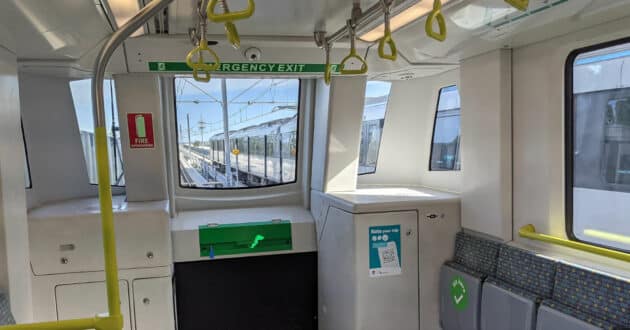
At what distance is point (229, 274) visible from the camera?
372 centimetres

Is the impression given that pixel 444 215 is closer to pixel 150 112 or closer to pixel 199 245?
pixel 199 245

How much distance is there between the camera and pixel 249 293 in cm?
379

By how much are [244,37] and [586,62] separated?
192 cm

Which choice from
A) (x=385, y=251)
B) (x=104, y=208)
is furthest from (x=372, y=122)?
(x=104, y=208)

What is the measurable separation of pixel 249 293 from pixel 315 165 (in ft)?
4.10

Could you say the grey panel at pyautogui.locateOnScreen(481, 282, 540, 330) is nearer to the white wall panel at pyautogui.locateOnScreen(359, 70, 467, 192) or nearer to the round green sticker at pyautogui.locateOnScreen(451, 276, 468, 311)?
the round green sticker at pyautogui.locateOnScreen(451, 276, 468, 311)

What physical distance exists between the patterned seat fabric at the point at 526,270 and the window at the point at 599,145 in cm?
25

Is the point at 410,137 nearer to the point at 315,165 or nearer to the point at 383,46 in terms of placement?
the point at 315,165

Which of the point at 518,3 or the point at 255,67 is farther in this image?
the point at 255,67

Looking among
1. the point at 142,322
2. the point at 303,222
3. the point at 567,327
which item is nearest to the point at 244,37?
the point at 303,222

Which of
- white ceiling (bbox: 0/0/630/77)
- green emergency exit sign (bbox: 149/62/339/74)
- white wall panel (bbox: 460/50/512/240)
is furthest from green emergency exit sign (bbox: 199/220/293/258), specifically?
white wall panel (bbox: 460/50/512/240)

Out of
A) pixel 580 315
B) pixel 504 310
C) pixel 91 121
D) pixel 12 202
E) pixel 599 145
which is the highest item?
pixel 91 121

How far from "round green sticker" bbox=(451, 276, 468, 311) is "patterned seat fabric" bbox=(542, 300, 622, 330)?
59cm

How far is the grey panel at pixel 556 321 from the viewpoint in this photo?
6.53 feet
